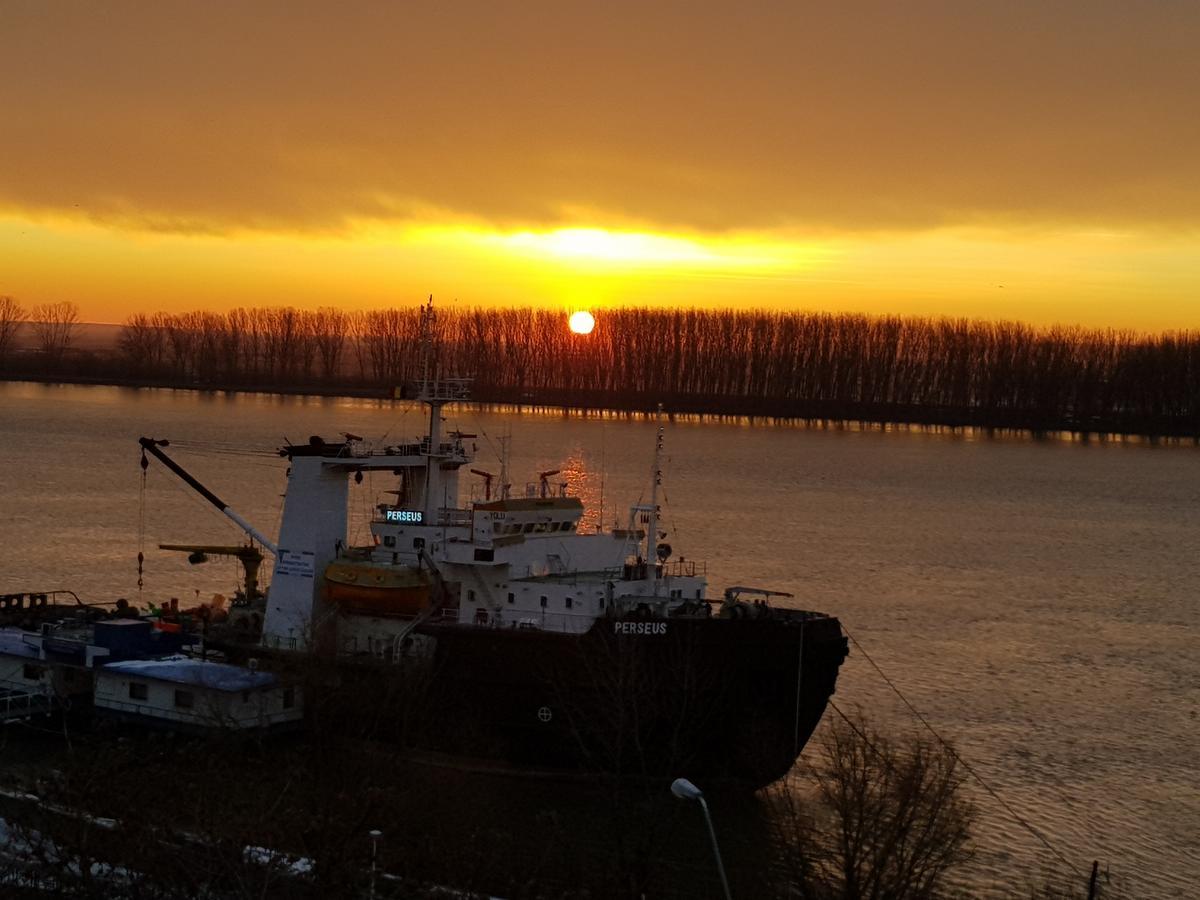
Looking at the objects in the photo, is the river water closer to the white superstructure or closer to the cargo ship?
the white superstructure

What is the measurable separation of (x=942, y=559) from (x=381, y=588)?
1517 inches

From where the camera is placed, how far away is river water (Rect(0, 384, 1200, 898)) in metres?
28.8

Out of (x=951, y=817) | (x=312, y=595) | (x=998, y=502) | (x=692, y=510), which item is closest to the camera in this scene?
(x=951, y=817)

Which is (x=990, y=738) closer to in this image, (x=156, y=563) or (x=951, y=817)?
(x=951, y=817)

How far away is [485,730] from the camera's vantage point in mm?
26688

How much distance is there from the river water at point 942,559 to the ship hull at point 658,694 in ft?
14.1

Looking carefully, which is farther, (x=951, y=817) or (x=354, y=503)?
(x=354, y=503)

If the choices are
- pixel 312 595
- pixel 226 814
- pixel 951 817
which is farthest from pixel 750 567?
pixel 226 814

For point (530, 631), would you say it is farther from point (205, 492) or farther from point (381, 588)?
point (205, 492)

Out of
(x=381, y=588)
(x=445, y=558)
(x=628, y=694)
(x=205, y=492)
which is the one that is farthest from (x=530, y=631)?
(x=205, y=492)

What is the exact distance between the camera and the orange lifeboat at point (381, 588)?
2806 centimetres

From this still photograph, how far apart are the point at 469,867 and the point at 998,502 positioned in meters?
75.4

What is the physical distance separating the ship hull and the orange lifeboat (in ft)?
6.38

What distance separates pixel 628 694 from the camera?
25047mm
